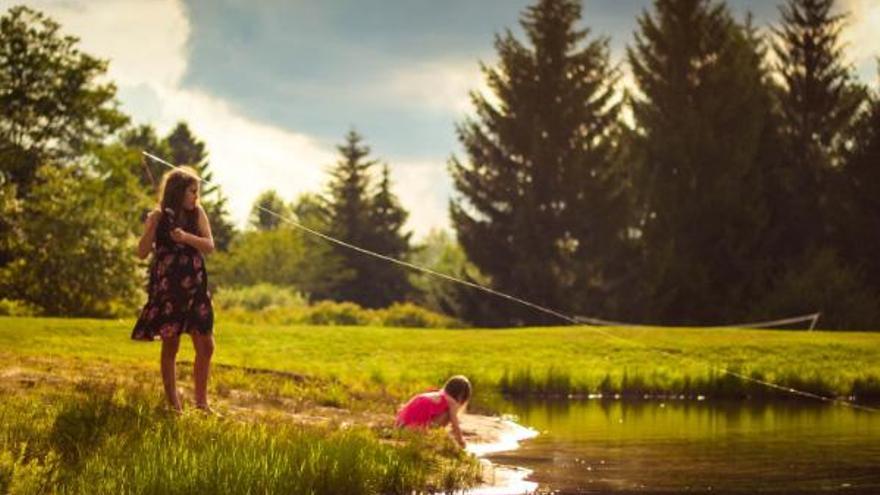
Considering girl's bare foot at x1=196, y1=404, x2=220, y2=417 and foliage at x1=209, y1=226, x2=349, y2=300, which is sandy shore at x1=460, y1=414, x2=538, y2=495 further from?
foliage at x1=209, y1=226, x2=349, y2=300

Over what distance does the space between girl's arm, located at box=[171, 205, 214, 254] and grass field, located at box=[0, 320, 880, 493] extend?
1.44m

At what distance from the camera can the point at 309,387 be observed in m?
16.2

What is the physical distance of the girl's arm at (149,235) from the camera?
1059cm

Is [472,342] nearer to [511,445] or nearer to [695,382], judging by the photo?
[695,382]

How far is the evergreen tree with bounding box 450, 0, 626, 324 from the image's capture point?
4925 cm

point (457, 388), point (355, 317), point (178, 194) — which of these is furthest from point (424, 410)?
point (355, 317)

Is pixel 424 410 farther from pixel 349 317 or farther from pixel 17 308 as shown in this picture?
pixel 349 317

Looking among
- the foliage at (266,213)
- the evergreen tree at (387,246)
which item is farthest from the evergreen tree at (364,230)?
the foliage at (266,213)

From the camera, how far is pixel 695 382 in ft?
73.6

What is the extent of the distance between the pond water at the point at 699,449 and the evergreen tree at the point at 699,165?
2801 cm

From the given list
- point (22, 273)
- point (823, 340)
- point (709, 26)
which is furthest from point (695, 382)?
point (709, 26)

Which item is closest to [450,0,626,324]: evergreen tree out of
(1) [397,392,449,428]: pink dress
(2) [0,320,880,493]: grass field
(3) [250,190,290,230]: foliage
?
(2) [0,320,880,493]: grass field

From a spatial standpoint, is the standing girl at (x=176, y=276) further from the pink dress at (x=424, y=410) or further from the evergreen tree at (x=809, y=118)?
the evergreen tree at (x=809, y=118)

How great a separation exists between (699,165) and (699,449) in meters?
38.0
